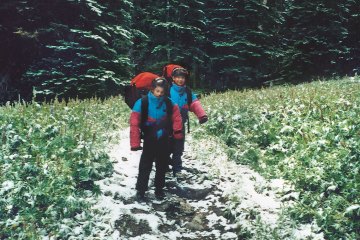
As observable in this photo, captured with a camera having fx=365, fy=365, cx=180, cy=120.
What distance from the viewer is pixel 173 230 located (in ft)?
18.9

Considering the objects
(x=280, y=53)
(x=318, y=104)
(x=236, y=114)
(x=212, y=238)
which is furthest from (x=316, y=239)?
(x=280, y=53)

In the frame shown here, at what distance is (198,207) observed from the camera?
648 cm

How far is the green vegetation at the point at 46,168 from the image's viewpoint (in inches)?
206

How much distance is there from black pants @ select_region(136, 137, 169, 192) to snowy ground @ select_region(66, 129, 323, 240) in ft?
1.04

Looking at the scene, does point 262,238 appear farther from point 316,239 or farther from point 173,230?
point 173,230

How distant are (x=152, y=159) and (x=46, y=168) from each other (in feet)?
5.72

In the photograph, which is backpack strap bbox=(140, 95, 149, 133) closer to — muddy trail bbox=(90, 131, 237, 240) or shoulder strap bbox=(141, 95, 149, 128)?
shoulder strap bbox=(141, 95, 149, 128)

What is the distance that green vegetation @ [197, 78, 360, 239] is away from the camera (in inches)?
219

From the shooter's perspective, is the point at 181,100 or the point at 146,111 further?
the point at 181,100

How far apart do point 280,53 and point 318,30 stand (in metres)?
2.79

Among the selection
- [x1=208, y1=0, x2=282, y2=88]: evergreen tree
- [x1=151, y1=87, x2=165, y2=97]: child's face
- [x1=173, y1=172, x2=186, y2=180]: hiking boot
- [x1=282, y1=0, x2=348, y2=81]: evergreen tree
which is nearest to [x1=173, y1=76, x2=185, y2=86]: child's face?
[x1=151, y1=87, x2=165, y2=97]: child's face

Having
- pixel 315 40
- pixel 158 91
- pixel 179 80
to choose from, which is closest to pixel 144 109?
pixel 158 91

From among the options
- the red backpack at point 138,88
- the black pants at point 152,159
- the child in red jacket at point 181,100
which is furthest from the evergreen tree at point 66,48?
the black pants at point 152,159

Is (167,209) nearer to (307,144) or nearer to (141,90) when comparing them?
(141,90)
